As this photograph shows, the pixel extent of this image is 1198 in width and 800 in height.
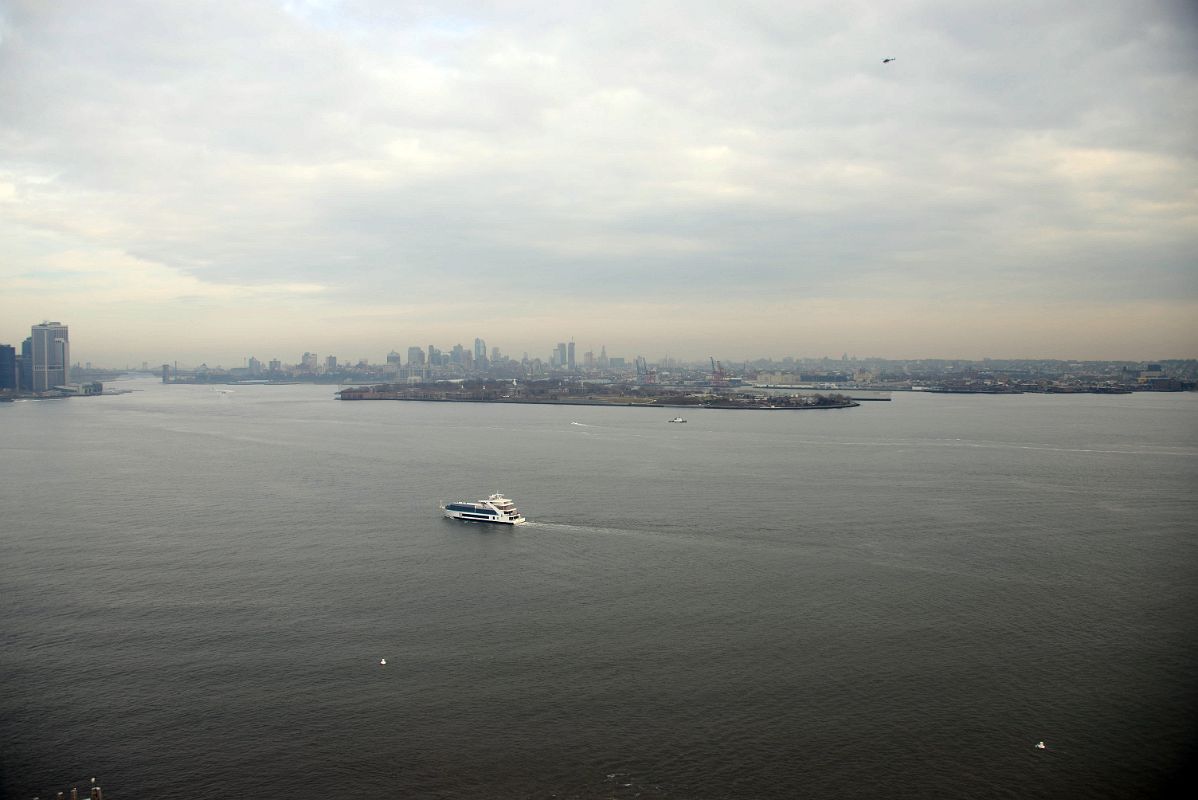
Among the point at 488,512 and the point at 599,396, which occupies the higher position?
the point at 599,396

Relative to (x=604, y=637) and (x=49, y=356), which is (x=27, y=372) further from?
(x=604, y=637)

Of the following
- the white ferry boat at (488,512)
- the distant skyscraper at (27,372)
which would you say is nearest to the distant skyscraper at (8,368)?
the distant skyscraper at (27,372)

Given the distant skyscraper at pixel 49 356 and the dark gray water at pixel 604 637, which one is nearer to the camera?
the dark gray water at pixel 604 637

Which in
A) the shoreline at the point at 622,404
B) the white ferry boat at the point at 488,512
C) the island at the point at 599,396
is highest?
the island at the point at 599,396

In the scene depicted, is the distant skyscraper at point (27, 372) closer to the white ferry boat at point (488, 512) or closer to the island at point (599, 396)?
the island at point (599, 396)

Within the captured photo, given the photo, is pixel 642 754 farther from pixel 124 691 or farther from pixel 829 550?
pixel 829 550

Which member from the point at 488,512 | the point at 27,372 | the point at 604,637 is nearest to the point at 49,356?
the point at 27,372

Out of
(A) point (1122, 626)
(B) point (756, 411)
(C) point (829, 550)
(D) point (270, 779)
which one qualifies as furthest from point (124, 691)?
(B) point (756, 411)
